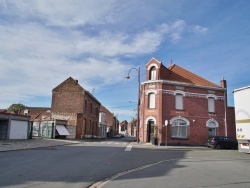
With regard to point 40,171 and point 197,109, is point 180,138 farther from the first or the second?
point 40,171

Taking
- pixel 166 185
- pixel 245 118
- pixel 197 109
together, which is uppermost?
pixel 197 109

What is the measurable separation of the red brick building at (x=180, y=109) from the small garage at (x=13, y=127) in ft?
45.6

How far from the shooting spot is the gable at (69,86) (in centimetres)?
4497

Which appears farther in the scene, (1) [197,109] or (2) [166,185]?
(1) [197,109]

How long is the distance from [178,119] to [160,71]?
6153 millimetres

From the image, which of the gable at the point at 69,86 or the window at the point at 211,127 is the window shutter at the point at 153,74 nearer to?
the window at the point at 211,127

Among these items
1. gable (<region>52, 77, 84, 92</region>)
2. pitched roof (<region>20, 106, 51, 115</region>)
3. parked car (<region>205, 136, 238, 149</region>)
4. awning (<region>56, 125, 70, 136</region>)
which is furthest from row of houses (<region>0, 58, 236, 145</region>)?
pitched roof (<region>20, 106, 51, 115</region>)

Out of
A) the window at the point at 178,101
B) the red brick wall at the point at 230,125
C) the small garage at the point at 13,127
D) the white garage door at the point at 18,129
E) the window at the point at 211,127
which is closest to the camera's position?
the small garage at the point at 13,127

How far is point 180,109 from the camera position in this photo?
3416cm

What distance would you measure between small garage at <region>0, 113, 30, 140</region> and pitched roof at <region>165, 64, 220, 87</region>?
1778 cm

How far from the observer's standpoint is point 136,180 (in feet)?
29.3

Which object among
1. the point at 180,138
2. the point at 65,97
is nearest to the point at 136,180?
the point at 180,138

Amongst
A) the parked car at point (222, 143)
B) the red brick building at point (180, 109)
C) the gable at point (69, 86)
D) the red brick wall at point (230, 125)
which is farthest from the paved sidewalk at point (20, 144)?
the red brick wall at point (230, 125)

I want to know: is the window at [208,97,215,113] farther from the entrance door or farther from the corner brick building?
the corner brick building
